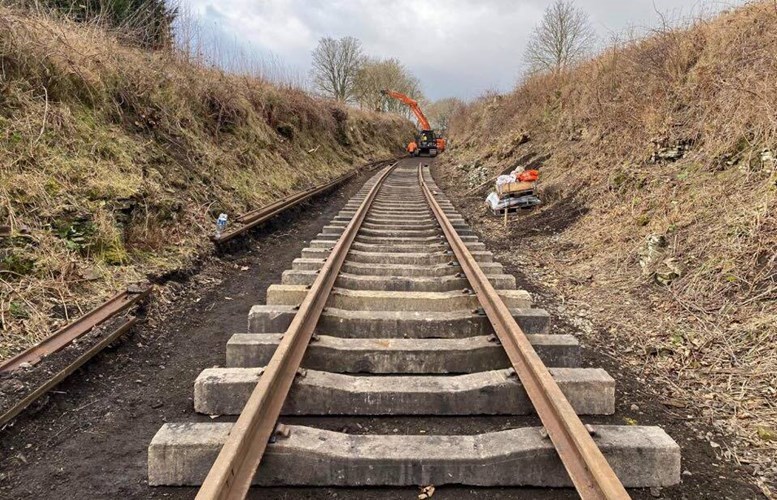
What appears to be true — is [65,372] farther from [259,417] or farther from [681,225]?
[681,225]

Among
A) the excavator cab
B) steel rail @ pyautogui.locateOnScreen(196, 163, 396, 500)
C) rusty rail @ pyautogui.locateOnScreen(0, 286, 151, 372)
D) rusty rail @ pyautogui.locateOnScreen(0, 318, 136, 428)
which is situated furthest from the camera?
the excavator cab

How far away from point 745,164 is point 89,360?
6399 millimetres

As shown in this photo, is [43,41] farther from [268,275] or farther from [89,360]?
[89,360]

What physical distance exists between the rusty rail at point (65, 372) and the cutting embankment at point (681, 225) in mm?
3714

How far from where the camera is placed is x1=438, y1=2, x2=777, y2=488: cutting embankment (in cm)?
309

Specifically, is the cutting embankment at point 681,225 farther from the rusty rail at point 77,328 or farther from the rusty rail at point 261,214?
the rusty rail at point 77,328

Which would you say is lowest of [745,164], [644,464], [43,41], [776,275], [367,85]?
[644,464]

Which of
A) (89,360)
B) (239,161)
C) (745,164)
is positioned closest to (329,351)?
(89,360)

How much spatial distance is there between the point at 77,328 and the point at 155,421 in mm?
1234

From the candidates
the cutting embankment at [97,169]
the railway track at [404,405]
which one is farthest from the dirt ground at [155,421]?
the cutting embankment at [97,169]

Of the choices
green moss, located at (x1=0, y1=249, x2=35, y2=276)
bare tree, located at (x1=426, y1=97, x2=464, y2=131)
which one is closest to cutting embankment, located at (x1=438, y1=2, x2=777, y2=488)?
green moss, located at (x1=0, y1=249, x2=35, y2=276)

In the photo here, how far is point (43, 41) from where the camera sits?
588 cm

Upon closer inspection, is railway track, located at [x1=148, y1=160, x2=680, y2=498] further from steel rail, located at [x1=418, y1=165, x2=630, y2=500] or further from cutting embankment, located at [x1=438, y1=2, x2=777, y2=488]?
cutting embankment, located at [x1=438, y1=2, x2=777, y2=488]

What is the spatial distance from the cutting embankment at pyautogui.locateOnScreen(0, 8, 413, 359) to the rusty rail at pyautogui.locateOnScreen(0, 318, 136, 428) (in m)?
0.48
